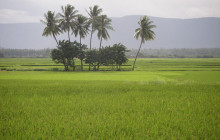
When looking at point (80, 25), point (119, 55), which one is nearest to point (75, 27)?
point (80, 25)

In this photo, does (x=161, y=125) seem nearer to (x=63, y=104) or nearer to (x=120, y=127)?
(x=120, y=127)

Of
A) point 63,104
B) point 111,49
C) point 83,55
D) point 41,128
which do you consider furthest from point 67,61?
point 41,128

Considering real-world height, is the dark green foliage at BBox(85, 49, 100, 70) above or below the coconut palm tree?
below

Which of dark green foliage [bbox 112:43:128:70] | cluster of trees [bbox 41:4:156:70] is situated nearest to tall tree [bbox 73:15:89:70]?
cluster of trees [bbox 41:4:156:70]

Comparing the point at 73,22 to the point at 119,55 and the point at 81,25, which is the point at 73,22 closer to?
the point at 81,25

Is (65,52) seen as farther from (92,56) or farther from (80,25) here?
(80,25)

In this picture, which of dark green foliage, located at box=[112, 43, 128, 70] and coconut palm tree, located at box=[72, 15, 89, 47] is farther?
dark green foliage, located at box=[112, 43, 128, 70]

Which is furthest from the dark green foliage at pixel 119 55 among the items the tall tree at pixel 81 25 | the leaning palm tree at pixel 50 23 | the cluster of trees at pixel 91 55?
the leaning palm tree at pixel 50 23

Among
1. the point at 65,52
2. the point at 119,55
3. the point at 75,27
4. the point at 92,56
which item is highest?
the point at 75,27

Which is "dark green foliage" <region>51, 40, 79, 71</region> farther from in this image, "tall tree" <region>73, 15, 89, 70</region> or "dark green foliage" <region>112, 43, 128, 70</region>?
"dark green foliage" <region>112, 43, 128, 70</region>

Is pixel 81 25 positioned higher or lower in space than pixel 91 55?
higher

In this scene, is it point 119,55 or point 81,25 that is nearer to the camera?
point 81,25

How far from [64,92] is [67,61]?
111 ft

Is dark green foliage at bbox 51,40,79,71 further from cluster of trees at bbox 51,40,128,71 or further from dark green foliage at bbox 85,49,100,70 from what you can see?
dark green foliage at bbox 85,49,100,70
